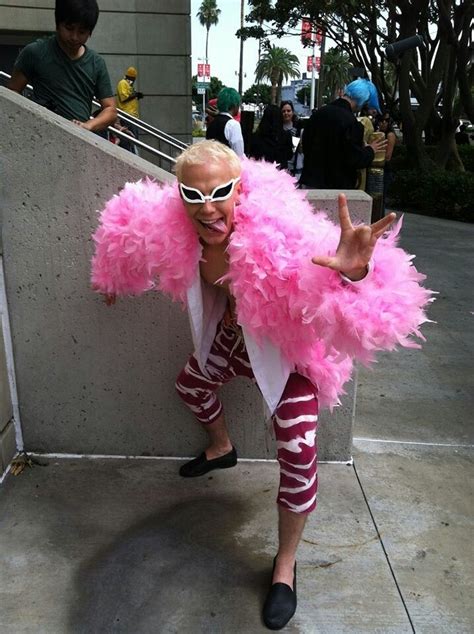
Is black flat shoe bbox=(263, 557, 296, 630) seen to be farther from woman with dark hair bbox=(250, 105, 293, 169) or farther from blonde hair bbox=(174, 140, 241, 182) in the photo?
woman with dark hair bbox=(250, 105, 293, 169)

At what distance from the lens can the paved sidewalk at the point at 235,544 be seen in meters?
2.36

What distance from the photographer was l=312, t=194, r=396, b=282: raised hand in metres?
1.85

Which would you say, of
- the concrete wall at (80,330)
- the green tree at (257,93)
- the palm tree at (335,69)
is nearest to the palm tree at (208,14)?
the green tree at (257,93)

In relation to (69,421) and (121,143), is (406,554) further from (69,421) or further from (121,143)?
(121,143)

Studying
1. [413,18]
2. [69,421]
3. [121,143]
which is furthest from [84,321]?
[413,18]

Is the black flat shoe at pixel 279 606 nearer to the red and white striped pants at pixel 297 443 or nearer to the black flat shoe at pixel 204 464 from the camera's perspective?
the red and white striped pants at pixel 297 443

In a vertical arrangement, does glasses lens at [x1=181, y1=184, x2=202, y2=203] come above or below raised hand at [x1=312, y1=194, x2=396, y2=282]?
above

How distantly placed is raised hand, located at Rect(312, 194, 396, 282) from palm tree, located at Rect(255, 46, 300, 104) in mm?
72646

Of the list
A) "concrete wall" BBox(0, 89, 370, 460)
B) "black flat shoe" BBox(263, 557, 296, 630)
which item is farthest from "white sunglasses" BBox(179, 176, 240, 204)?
"black flat shoe" BBox(263, 557, 296, 630)

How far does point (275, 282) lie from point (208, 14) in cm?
10962

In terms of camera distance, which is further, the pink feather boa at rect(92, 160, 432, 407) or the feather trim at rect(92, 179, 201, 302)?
the feather trim at rect(92, 179, 201, 302)

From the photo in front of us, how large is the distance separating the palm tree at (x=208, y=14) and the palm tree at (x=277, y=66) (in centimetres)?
2924

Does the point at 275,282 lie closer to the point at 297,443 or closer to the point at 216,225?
the point at 216,225

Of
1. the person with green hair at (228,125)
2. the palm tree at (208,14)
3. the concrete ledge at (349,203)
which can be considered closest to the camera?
the concrete ledge at (349,203)
